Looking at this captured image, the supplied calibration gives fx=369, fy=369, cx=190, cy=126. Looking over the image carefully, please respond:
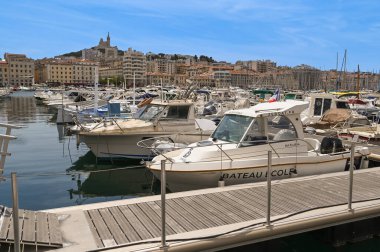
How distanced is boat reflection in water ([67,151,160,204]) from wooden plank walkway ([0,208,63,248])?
555 cm

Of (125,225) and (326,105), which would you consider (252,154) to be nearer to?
(125,225)

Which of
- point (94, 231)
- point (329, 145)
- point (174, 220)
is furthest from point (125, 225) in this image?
point (329, 145)

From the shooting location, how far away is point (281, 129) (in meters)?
11.3

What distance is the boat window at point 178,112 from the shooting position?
17.8m

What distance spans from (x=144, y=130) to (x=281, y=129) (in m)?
7.44

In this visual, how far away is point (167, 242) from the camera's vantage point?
593 cm

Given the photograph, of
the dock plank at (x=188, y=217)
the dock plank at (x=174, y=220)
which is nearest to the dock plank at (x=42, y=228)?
the dock plank at (x=174, y=220)

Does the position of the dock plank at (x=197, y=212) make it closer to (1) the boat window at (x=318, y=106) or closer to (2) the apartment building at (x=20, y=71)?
(1) the boat window at (x=318, y=106)

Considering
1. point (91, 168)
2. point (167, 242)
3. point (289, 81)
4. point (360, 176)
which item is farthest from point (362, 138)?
point (289, 81)

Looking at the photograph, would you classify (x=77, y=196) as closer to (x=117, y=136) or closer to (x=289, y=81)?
(x=117, y=136)

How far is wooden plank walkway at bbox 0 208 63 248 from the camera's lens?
5.63 meters

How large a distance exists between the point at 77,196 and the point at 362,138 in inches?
523

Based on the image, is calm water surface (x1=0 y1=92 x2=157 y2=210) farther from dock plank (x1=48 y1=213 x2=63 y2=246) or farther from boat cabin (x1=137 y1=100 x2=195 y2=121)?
A: boat cabin (x1=137 y1=100 x2=195 y2=121)

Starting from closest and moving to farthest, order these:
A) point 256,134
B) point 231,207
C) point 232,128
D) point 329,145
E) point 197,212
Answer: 1. point 197,212
2. point 231,207
3. point 256,134
4. point 232,128
5. point 329,145
